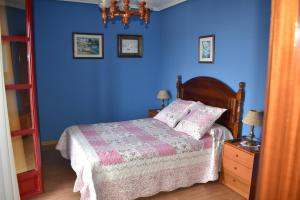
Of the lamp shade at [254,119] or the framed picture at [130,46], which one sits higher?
the framed picture at [130,46]

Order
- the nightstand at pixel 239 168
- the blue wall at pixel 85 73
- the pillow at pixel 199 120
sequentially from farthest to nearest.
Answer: the blue wall at pixel 85 73 < the pillow at pixel 199 120 < the nightstand at pixel 239 168

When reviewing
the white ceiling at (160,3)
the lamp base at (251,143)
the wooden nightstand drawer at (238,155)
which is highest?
the white ceiling at (160,3)

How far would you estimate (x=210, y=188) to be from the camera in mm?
2939

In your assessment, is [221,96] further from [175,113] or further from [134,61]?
[134,61]

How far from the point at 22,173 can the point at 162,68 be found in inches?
122

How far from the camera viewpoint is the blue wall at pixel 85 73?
13.4 feet

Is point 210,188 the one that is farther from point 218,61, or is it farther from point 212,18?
point 212,18

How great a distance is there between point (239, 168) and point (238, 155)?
144 mm

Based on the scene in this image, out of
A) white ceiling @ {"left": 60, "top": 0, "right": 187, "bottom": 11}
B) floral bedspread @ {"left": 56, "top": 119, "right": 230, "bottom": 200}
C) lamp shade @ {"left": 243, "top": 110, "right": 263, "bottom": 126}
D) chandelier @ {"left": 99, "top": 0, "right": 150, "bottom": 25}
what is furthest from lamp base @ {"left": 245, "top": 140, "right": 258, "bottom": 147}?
white ceiling @ {"left": 60, "top": 0, "right": 187, "bottom": 11}

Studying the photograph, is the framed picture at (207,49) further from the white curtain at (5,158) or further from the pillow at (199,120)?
the white curtain at (5,158)

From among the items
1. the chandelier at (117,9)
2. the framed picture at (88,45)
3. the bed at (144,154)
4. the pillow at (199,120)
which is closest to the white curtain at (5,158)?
the bed at (144,154)

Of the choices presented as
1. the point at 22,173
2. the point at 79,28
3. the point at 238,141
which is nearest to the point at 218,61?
the point at 238,141

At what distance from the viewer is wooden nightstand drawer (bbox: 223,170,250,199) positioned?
2.71 metres

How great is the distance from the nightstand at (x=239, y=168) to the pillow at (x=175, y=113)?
30.2 inches
